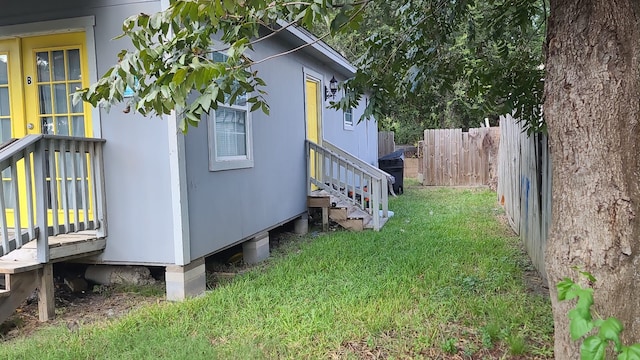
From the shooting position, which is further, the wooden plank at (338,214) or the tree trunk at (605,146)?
the wooden plank at (338,214)

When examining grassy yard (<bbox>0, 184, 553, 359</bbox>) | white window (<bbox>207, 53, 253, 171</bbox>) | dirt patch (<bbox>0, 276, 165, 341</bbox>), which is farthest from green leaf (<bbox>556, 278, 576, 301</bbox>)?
white window (<bbox>207, 53, 253, 171</bbox>)

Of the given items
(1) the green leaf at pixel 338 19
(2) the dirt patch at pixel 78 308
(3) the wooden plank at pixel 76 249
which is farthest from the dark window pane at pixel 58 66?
(1) the green leaf at pixel 338 19

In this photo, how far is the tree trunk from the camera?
6.55ft

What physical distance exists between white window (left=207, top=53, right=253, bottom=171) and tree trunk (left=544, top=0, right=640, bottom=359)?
3269 millimetres

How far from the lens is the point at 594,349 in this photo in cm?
150

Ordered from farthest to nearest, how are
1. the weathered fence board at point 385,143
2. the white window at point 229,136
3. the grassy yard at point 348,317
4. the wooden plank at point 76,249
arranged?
1. the weathered fence board at point 385,143
2. the white window at point 229,136
3. the wooden plank at point 76,249
4. the grassy yard at point 348,317

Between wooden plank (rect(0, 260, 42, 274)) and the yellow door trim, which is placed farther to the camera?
the yellow door trim

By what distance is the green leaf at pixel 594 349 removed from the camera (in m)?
1.50

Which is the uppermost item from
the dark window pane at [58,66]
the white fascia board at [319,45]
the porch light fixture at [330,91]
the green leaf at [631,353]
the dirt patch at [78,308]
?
the white fascia board at [319,45]

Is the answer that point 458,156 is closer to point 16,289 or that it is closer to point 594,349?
point 16,289

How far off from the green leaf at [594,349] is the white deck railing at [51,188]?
374 cm

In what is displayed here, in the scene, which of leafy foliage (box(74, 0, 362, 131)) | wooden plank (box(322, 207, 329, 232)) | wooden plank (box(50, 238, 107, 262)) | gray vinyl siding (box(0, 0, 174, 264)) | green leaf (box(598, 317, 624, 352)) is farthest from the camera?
wooden plank (box(322, 207, 329, 232))

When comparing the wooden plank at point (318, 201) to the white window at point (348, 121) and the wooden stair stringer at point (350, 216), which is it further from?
the white window at point (348, 121)

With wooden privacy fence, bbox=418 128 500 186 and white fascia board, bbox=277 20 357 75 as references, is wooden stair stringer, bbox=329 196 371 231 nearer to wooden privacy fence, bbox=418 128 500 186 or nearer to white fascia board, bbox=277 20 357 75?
white fascia board, bbox=277 20 357 75
